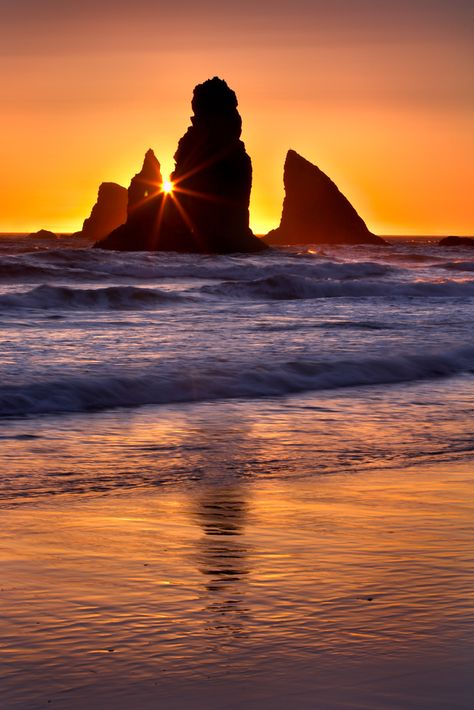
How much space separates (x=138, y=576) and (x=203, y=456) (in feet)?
11.2

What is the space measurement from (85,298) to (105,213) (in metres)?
152

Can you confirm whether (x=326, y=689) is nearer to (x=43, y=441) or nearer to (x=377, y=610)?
(x=377, y=610)

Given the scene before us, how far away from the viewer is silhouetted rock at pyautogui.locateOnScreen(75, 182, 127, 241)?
6934 inches

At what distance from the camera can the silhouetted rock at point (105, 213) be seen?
176125mm

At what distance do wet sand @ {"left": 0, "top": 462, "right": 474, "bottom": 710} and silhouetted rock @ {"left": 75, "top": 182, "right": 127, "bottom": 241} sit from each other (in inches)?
6699

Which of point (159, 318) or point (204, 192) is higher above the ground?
point (204, 192)

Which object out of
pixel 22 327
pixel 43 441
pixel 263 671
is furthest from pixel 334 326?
pixel 263 671

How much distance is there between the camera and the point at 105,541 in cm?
559

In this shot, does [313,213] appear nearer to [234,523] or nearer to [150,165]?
[150,165]

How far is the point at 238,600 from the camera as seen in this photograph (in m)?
4.63

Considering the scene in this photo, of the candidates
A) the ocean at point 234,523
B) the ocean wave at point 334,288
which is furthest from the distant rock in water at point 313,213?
the ocean at point 234,523

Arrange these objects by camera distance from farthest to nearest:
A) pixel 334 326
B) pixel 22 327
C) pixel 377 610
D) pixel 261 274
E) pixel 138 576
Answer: pixel 261 274
pixel 334 326
pixel 22 327
pixel 138 576
pixel 377 610

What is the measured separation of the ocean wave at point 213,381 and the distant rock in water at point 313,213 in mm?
144081

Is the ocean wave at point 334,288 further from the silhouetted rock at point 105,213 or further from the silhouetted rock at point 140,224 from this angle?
the silhouetted rock at point 105,213
